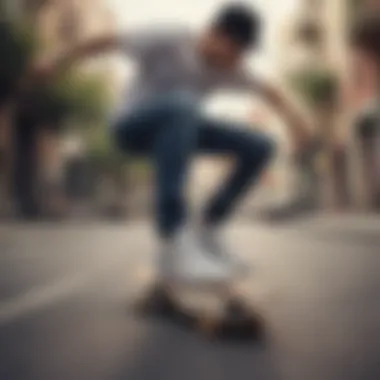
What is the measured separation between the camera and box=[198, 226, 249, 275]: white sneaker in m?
0.77

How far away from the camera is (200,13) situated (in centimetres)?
77

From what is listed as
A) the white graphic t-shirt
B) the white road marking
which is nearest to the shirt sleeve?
the white graphic t-shirt

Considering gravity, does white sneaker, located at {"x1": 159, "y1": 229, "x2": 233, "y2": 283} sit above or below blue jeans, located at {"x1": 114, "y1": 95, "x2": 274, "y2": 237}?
below

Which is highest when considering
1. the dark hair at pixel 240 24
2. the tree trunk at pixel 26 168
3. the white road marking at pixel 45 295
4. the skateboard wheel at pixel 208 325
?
the dark hair at pixel 240 24

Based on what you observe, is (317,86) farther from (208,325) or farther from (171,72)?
(208,325)

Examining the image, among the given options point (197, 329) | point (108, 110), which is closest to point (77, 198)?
point (108, 110)

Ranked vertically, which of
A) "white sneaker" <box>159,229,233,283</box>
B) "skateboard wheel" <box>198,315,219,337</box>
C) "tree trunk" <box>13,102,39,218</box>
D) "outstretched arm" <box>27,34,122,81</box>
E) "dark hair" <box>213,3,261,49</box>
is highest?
"dark hair" <box>213,3,261,49</box>

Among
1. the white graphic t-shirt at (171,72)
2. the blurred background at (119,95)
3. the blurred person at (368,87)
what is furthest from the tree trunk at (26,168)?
the blurred person at (368,87)

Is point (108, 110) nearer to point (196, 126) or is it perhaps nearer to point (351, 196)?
point (196, 126)

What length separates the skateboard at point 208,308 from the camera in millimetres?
701

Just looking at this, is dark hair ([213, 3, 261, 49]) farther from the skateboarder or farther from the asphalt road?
the asphalt road

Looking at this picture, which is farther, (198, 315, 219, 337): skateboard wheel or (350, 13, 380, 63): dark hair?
(350, 13, 380, 63): dark hair

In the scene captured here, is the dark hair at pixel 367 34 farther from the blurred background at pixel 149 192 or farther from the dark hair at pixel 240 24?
the dark hair at pixel 240 24

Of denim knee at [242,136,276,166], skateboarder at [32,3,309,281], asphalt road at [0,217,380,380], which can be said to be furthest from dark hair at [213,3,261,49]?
asphalt road at [0,217,380,380]
